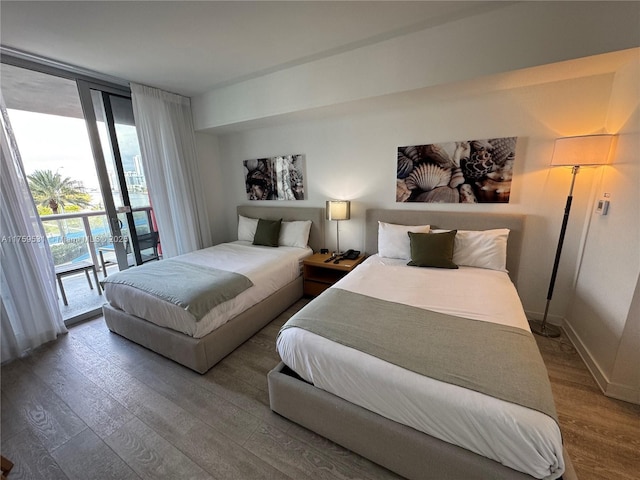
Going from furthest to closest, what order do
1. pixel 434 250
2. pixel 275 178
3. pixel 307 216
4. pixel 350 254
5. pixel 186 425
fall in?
pixel 275 178, pixel 307 216, pixel 350 254, pixel 434 250, pixel 186 425

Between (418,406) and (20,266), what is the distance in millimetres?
3314

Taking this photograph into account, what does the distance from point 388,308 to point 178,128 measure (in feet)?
11.4

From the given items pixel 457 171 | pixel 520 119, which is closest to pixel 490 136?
pixel 520 119

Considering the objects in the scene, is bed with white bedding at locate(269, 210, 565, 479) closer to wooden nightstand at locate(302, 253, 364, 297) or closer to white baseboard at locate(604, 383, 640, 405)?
white baseboard at locate(604, 383, 640, 405)

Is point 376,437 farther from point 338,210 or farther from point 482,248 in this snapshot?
point 338,210

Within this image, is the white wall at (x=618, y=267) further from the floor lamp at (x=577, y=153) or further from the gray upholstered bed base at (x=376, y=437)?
the gray upholstered bed base at (x=376, y=437)

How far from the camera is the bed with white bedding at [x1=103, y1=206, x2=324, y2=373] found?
1.95 metres

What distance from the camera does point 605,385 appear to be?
168 centimetres

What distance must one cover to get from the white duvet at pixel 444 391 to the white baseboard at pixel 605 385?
782 mm

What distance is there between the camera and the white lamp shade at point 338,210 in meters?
2.93

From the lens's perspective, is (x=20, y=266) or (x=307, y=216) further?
(x=307, y=216)

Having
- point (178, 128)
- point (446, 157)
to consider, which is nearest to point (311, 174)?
point (446, 157)

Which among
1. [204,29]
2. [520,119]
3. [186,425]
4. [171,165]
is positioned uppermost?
[204,29]

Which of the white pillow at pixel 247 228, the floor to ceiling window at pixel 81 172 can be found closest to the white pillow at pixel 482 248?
the white pillow at pixel 247 228
